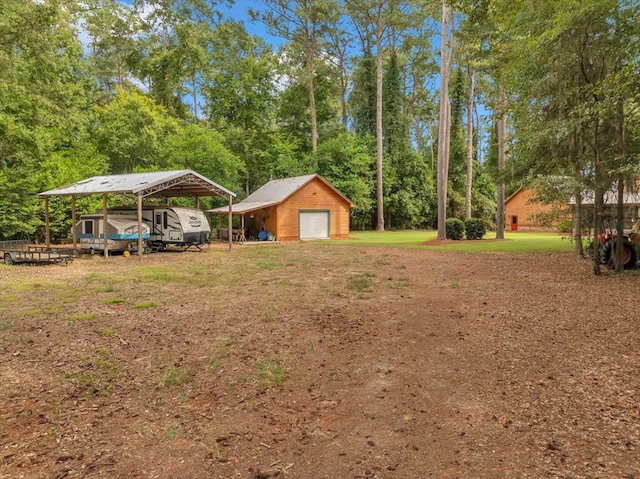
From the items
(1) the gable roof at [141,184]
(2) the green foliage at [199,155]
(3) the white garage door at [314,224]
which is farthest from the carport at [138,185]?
(2) the green foliage at [199,155]

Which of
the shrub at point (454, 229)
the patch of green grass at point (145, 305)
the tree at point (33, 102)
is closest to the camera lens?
the patch of green grass at point (145, 305)

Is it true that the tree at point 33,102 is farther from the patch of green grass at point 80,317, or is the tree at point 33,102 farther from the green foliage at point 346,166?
the green foliage at point 346,166

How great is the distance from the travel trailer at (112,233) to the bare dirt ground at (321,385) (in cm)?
952

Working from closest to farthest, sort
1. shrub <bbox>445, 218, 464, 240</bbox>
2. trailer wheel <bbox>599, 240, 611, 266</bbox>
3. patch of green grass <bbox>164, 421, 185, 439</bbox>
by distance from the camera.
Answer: patch of green grass <bbox>164, 421, 185, 439</bbox> < trailer wheel <bbox>599, 240, 611, 266</bbox> < shrub <bbox>445, 218, 464, 240</bbox>

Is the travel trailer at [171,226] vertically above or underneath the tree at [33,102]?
underneath

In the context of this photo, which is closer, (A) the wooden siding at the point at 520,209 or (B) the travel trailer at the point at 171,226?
(B) the travel trailer at the point at 171,226

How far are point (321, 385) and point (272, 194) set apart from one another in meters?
26.2

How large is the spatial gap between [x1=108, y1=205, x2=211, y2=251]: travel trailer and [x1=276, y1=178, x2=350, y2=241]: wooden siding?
8.19 meters

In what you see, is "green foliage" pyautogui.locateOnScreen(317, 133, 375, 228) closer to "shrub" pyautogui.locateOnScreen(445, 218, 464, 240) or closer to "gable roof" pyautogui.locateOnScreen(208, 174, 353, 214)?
"gable roof" pyautogui.locateOnScreen(208, 174, 353, 214)

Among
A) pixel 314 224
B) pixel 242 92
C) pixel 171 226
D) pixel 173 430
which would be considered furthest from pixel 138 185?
pixel 242 92

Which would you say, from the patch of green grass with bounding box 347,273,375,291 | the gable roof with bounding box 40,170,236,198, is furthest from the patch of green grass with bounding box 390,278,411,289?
the gable roof with bounding box 40,170,236,198

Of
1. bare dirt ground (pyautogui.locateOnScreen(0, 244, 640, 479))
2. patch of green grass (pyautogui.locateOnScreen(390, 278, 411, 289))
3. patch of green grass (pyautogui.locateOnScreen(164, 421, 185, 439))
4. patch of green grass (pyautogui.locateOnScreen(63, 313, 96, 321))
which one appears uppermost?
patch of green grass (pyautogui.locateOnScreen(390, 278, 411, 289))

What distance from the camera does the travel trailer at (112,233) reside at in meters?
18.4

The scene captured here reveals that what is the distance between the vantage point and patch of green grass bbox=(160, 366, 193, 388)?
174 inches
